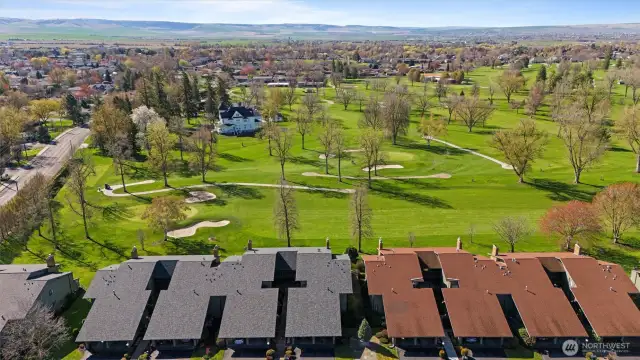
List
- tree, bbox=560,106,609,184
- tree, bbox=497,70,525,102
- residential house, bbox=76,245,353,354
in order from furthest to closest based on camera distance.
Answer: tree, bbox=497,70,525,102, tree, bbox=560,106,609,184, residential house, bbox=76,245,353,354

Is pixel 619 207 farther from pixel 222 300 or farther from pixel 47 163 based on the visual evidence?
pixel 47 163

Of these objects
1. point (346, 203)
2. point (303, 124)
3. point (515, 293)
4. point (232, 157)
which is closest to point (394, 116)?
point (303, 124)

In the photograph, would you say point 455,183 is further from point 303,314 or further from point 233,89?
point 233,89

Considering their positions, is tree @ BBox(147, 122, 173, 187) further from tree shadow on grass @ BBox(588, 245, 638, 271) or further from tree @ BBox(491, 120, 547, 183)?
tree shadow on grass @ BBox(588, 245, 638, 271)

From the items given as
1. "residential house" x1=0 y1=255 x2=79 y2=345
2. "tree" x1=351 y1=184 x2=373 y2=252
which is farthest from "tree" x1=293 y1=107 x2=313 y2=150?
"residential house" x1=0 y1=255 x2=79 y2=345

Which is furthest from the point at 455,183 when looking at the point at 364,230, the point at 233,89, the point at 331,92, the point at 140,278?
the point at 233,89
